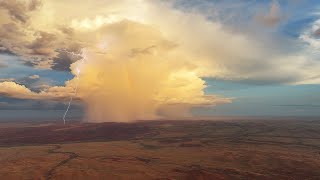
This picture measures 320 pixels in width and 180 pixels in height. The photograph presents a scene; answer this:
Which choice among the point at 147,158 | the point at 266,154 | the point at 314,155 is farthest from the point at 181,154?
the point at 314,155

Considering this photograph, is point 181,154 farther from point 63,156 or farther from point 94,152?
point 63,156

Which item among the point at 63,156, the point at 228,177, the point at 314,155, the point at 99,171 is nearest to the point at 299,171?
the point at 228,177

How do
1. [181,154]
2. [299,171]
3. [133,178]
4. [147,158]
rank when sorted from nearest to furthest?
[133,178], [299,171], [147,158], [181,154]

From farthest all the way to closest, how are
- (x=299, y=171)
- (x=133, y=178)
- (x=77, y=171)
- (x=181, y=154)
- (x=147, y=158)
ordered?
(x=181, y=154) < (x=147, y=158) < (x=299, y=171) < (x=77, y=171) < (x=133, y=178)

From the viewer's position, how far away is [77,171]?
295 feet

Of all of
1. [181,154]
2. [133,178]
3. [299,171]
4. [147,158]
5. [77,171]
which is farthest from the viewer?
[181,154]

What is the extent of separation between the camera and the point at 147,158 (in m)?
115

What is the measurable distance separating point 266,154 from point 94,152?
62501 millimetres

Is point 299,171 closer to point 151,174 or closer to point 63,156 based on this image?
point 151,174

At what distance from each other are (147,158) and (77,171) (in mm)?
30443

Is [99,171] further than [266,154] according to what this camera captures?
No

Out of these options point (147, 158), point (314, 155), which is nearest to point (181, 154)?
point (147, 158)

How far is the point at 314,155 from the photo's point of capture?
5054 inches

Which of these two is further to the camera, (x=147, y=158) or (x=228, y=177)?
(x=147, y=158)
